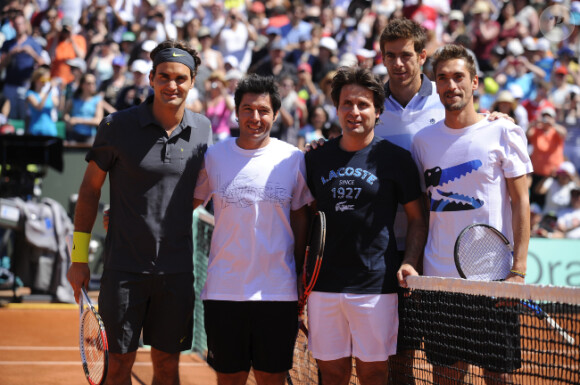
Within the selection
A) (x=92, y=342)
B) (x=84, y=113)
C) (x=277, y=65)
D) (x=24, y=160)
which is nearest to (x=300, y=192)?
(x=92, y=342)

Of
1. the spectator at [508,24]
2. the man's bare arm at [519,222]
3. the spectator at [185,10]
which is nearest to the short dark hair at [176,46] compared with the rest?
the man's bare arm at [519,222]

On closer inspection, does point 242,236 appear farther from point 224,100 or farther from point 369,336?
point 224,100

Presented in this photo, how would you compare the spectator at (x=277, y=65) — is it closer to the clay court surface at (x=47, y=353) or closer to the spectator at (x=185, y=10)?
the spectator at (x=185, y=10)

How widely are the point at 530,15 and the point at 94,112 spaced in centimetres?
984

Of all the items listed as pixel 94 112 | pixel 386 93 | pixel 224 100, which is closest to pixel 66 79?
pixel 94 112

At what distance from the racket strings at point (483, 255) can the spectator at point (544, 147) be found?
10.0m

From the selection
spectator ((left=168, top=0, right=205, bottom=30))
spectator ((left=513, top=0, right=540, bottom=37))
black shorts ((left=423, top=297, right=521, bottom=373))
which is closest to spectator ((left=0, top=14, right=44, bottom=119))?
spectator ((left=168, top=0, right=205, bottom=30))

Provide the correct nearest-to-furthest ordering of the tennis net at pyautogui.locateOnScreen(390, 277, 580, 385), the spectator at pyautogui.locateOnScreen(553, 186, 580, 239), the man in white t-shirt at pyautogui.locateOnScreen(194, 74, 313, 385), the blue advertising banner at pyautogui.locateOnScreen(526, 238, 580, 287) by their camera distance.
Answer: the tennis net at pyautogui.locateOnScreen(390, 277, 580, 385) < the man in white t-shirt at pyautogui.locateOnScreen(194, 74, 313, 385) < the blue advertising banner at pyautogui.locateOnScreen(526, 238, 580, 287) < the spectator at pyautogui.locateOnScreen(553, 186, 580, 239)

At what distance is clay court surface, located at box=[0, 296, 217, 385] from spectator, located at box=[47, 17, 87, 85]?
5.54m

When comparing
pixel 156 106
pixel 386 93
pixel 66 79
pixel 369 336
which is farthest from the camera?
pixel 66 79

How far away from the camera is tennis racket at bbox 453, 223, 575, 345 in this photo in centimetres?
460

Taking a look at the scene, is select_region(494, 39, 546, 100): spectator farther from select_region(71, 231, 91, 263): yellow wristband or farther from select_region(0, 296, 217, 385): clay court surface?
select_region(71, 231, 91, 263): yellow wristband

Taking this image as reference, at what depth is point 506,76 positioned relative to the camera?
16.0m

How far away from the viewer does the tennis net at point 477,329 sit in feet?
13.8
